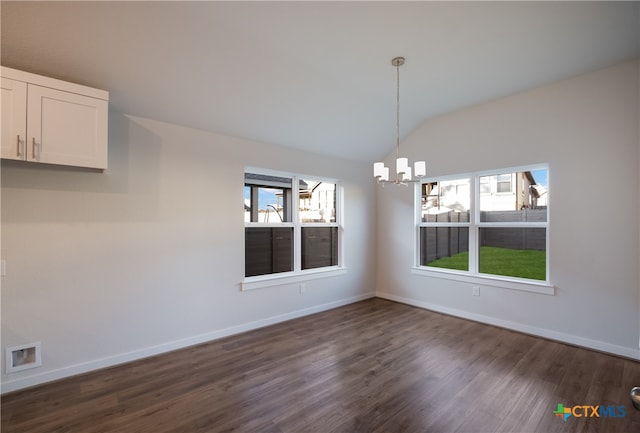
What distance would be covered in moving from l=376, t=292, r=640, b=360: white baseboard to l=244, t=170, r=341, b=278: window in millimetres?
1758

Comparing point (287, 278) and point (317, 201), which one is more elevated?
point (317, 201)

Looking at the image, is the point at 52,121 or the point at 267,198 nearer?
the point at 52,121

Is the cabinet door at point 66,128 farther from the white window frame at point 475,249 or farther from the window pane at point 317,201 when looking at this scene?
the white window frame at point 475,249

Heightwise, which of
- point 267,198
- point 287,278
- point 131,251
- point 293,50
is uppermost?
point 293,50

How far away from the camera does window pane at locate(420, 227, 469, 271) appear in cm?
438

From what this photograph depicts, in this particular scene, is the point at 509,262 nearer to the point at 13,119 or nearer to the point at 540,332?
the point at 540,332

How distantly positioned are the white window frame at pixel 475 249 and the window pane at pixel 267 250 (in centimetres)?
215

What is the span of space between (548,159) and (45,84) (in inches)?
199

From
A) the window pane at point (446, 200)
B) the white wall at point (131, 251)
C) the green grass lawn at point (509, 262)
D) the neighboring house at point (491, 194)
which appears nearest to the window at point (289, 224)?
the white wall at point (131, 251)

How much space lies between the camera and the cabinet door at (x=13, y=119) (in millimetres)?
2055

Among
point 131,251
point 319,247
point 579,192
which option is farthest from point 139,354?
point 579,192

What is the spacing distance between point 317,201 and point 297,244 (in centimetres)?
86

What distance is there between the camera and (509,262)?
156 inches

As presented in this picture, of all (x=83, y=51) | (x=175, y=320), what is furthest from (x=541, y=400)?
(x=83, y=51)
